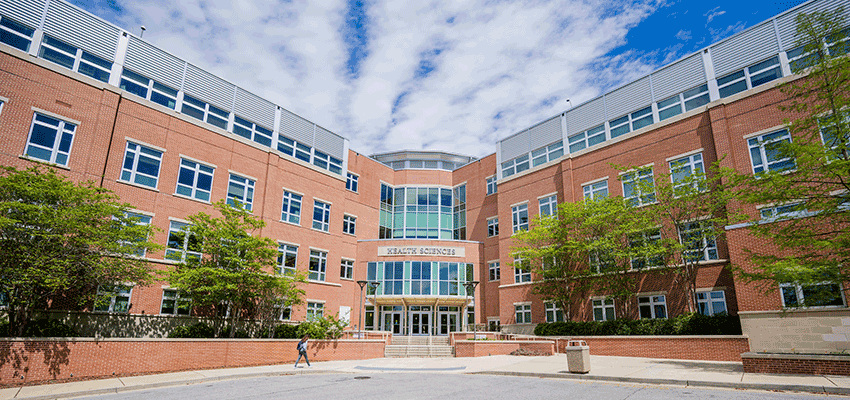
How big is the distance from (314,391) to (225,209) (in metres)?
13.4

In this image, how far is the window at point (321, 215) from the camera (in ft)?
113

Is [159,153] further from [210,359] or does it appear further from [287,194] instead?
[210,359]

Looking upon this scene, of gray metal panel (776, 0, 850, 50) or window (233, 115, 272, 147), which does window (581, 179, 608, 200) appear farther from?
window (233, 115, 272, 147)

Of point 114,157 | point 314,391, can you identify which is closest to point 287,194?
point 114,157

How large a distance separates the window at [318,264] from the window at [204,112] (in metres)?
10.8

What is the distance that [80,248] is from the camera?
16.1m

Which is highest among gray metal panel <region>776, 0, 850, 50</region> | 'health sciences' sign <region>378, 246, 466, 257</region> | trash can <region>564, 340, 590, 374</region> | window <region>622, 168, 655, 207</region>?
gray metal panel <region>776, 0, 850, 50</region>

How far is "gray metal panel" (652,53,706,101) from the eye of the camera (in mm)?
26844

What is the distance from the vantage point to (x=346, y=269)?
1425 inches

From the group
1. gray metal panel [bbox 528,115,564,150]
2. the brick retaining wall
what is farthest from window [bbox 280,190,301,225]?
gray metal panel [bbox 528,115,564,150]

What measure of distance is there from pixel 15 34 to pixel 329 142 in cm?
Result: 1940

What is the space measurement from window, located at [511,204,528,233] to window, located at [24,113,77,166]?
1100 inches

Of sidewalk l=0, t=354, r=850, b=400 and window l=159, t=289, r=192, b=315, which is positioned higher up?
window l=159, t=289, r=192, b=315

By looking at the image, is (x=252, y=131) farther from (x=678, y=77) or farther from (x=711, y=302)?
(x=711, y=302)
